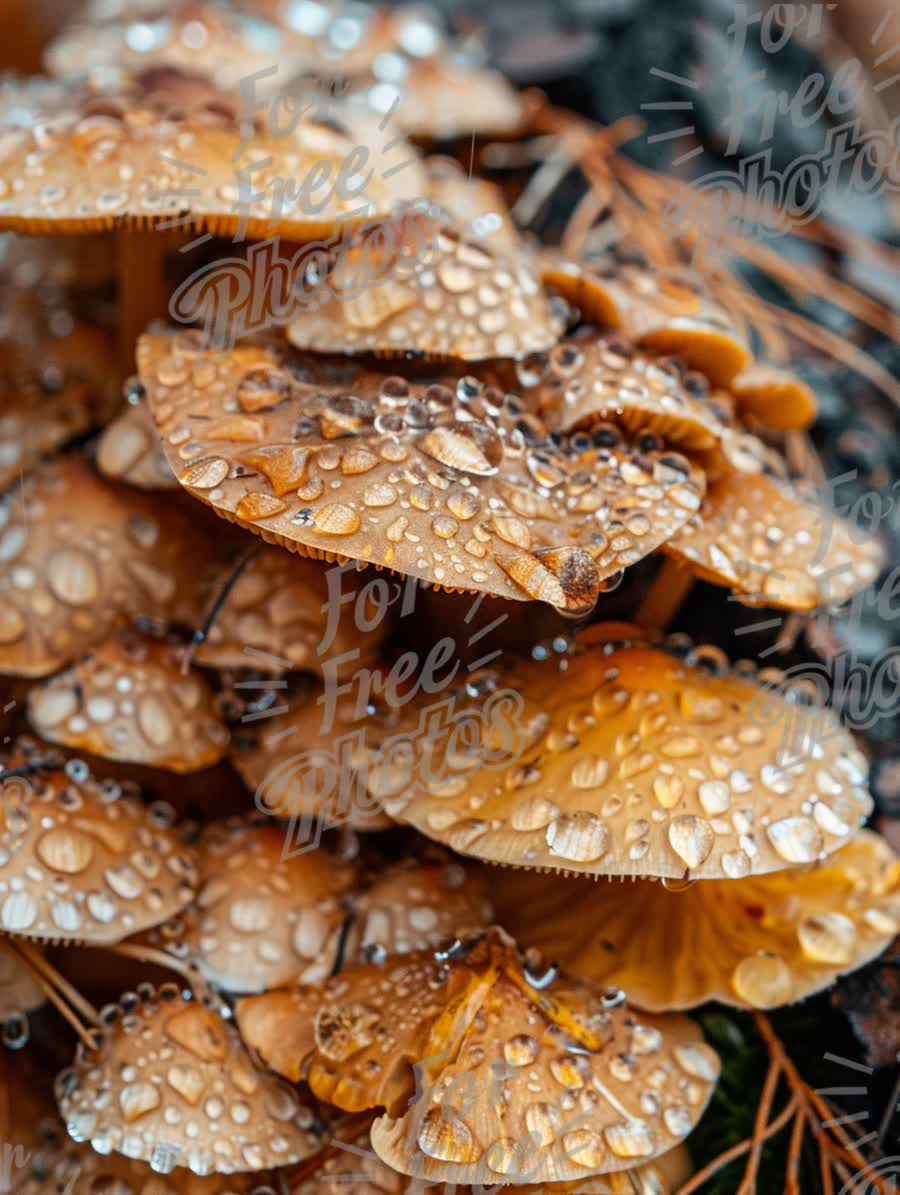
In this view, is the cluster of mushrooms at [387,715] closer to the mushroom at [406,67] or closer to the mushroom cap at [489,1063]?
the mushroom cap at [489,1063]

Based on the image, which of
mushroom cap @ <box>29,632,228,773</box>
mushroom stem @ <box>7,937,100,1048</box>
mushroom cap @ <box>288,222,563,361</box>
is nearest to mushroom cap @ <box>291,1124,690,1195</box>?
mushroom stem @ <box>7,937,100,1048</box>

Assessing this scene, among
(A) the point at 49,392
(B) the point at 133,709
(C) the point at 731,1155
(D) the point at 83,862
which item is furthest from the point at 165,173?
(C) the point at 731,1155

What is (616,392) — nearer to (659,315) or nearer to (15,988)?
(659,315)

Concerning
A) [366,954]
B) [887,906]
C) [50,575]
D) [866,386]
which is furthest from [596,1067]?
[866,386]

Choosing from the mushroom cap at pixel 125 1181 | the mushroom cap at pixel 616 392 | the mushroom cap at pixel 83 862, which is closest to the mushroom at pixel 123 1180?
the mushroom cap at pixel 125 1181

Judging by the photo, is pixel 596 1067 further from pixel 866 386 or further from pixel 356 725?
pixel 866 386

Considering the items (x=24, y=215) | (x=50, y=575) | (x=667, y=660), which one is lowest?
(x=50, y=575)

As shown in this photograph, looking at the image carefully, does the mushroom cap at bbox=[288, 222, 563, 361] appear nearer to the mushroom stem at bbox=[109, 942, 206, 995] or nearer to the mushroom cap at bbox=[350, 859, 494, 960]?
the mushroom cap at bbox=[350, 859, 494, 960]
